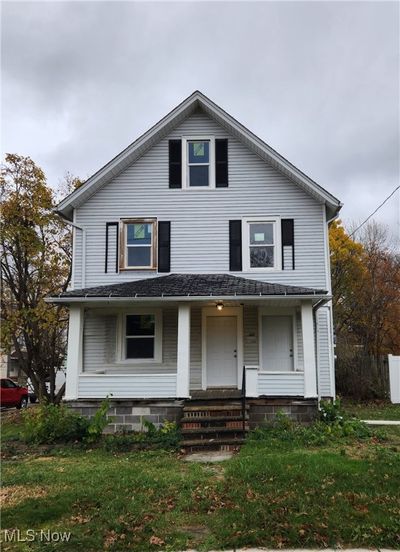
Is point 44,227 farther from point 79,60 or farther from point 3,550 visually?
point 3,550

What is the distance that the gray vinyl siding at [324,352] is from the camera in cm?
1233

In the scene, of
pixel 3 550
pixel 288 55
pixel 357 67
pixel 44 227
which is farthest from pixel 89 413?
pixel 357 67

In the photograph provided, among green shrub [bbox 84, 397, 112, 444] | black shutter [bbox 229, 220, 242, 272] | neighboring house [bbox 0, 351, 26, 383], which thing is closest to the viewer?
green shrub [bbox 84, 397, 112, 444]

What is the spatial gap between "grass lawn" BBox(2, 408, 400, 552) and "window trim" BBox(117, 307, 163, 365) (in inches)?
175

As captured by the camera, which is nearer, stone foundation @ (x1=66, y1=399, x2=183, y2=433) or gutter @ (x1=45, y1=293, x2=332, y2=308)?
stone foundation @ (x1=66, y1=399, x2=183, y2=433)

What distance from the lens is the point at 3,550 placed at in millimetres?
4465

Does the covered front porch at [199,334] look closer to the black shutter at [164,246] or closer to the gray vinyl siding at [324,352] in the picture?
the gray vinyl siding at [324,352]

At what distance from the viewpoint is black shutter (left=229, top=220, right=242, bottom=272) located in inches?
510

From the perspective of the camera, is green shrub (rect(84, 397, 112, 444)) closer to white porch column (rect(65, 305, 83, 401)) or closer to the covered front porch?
white porch column (rect(65, 305, 83, 401))

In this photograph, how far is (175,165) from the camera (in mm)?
13438

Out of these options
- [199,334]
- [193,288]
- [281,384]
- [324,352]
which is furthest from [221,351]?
[324,352]

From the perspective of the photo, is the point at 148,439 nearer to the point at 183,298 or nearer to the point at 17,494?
the point at 183,298

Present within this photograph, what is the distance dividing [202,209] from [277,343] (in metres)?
4.36

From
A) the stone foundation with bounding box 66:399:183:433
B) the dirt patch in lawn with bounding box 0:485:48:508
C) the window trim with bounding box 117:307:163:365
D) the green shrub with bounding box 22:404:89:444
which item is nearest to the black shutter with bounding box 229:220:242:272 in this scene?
the window trim with bounding box 117:307:163:365
